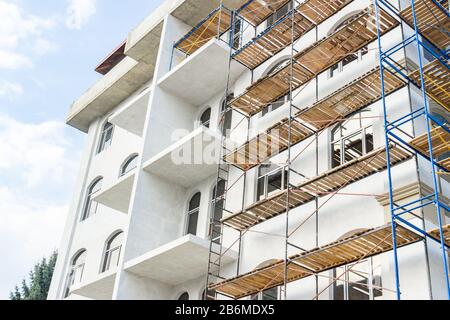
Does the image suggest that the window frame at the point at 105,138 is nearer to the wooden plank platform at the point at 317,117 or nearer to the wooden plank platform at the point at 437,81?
the wooden plank platform at the point at 317,117

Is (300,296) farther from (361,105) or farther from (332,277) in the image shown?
(361,105)

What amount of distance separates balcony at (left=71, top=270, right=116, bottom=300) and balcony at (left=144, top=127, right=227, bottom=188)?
366 cm

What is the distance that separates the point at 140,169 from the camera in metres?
20.5

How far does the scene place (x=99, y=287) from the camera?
20.2 metres

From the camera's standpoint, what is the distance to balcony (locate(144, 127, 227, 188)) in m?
18.8

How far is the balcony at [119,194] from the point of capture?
2141 cm

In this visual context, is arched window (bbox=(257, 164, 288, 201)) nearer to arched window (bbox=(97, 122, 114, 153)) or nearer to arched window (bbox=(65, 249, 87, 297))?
arched window (bbox=(65, 249, 87, 297))

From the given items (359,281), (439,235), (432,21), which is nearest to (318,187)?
(359,281)

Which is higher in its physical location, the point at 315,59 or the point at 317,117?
the point at 315,59

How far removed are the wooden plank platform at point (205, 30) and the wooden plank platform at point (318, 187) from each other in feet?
27.1

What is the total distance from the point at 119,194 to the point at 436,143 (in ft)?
40.9

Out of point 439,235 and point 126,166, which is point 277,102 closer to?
point 439,235

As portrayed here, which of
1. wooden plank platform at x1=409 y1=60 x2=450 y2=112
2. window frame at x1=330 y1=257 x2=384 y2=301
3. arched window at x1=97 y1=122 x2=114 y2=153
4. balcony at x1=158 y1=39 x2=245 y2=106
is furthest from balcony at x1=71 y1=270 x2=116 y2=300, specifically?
wooden plank platform at x1=409 y1=60 x2=450 y2=112
